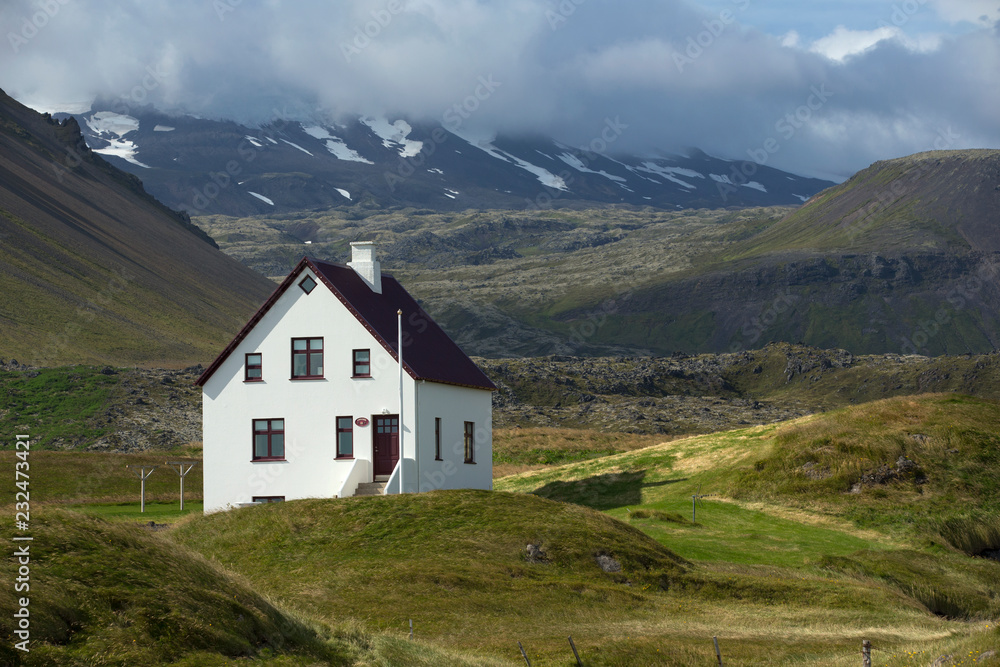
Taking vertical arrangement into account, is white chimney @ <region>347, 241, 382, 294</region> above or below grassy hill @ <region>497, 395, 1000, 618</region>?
above

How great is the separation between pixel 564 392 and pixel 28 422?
8690 cm

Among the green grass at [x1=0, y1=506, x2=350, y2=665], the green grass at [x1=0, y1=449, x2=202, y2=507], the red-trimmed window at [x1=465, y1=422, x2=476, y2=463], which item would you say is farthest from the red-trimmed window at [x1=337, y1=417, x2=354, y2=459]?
the green grass at [x1=0, y1=506, x2=350, y2=665]

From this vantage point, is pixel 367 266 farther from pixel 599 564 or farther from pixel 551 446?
pixel 551 446

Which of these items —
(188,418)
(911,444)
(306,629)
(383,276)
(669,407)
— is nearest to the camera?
(306,629)

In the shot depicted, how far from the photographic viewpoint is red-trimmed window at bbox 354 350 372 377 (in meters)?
47.9

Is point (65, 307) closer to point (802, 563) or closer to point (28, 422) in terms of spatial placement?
point (28, 422)

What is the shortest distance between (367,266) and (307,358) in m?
6.98

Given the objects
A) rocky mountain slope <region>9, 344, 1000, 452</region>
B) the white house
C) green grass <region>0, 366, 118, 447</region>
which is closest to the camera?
the white house

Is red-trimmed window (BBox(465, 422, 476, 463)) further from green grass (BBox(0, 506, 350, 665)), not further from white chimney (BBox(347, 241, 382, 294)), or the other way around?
green grass (BBox(0, 506, 350, 665))

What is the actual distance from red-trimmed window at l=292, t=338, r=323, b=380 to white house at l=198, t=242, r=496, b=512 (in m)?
0.05

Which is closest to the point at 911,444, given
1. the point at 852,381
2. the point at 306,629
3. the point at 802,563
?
the point at 802,563

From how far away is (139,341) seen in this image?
173875 mm

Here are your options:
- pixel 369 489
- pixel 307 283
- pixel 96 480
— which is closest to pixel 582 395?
pixel 96 480

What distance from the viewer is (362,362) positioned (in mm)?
48000
